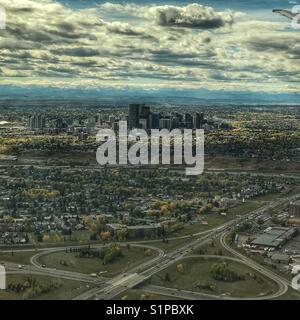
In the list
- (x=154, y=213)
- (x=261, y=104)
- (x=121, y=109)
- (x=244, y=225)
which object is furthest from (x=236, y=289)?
(x=261, y=104)

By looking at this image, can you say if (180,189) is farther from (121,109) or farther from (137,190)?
(121,109)

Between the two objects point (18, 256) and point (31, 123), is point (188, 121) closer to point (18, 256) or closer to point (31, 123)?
point (31, 123)

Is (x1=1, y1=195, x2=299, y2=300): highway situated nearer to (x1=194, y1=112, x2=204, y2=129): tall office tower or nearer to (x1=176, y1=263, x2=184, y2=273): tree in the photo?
(x1=176, y1=263, x2=184, y2=273): tree

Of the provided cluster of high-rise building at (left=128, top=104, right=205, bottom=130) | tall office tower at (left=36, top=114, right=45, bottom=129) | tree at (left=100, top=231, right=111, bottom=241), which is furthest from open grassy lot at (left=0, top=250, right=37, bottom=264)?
tall office tower at (left=36, top=114, right=45, bottom=129)

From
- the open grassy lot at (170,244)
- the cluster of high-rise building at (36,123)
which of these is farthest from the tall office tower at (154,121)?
the open grassy lot at (170,244)

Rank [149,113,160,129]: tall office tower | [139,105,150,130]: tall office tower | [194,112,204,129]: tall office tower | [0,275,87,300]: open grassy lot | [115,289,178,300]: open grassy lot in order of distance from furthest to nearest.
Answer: [194,112,204,129]: tall office tower < [149,113,160,129]: tall office tower < [139,105,150,130]: tall office tower < [0,275,87,300]: open grassy lot < [115,289,178,300]: open grassy lot

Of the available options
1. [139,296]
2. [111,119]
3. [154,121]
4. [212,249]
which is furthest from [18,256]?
[111,119]

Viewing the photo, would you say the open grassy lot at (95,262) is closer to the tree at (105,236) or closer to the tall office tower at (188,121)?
the tree at (105,236)
